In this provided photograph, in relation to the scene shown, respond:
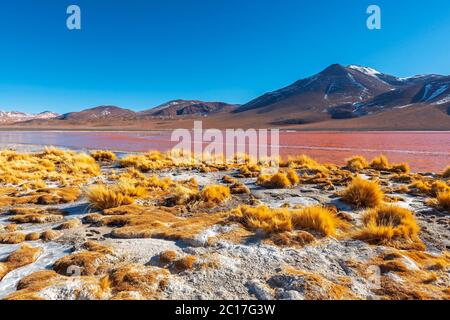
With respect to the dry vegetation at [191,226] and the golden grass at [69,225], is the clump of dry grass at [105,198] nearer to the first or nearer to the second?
the dry vegetation at [191,226]

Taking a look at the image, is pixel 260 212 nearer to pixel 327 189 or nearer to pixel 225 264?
pixel 225 264

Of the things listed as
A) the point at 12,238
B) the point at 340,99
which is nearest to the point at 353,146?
the point at 12,238

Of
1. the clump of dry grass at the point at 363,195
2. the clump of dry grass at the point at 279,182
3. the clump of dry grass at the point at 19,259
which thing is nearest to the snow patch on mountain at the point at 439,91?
the clump of dry grass at the point at 279,182

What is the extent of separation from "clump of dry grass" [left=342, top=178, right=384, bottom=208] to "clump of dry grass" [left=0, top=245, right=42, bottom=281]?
5984 millimetres

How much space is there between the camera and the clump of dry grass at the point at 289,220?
4.90 m

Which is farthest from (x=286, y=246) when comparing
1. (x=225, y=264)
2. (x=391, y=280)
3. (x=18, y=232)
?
(x=18, y=232)

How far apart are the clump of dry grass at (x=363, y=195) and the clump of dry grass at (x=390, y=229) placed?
1.09 metres

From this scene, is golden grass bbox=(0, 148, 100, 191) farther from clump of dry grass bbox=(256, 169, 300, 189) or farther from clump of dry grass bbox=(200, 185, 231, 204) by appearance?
clump of dry grass bbox=(256, 169, 300, 189)

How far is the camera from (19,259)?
398 cm

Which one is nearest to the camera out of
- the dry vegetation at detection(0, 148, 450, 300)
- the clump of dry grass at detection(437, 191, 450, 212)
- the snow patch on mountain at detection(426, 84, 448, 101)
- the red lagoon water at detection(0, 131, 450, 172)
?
the dry vegetation at detection(0, 148, 450, 300)

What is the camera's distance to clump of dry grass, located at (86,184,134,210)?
674 centimetres

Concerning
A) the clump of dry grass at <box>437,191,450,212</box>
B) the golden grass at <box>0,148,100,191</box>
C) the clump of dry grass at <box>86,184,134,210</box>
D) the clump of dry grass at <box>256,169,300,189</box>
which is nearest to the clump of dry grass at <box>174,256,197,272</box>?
the clump of dry grass at <box>86,184,134,210</box>

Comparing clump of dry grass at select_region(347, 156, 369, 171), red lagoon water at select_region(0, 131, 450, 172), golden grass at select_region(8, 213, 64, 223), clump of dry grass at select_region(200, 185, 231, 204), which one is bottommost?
golden grass at select_region(8, 213, 64, 223)

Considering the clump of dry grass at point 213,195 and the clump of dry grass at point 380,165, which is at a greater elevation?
the clump of dry grass at point 380,165
